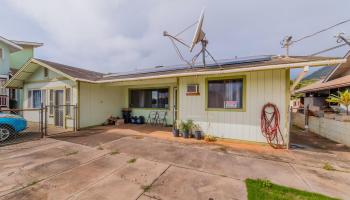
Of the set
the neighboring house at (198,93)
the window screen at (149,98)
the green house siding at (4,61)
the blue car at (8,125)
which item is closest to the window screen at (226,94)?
the neighboring house at (198,93)

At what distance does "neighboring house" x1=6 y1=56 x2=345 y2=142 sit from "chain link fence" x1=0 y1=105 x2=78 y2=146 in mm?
120

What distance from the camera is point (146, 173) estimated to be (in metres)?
3.26

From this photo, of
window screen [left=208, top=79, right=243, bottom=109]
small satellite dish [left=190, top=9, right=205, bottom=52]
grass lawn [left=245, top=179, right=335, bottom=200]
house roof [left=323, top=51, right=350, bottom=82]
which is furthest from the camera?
house roof [left=323, top=51, right=350, bottom=82]

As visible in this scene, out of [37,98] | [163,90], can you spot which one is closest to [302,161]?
[163,90]

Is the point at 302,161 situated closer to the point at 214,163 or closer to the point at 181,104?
the point at 214,163

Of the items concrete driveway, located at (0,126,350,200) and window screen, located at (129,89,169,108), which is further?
window screen, located at (129,89,169,108)

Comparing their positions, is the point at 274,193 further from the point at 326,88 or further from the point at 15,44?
the point at 15,44

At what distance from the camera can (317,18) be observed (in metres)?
7.82

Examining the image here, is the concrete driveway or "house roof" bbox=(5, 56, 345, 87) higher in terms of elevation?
"house roof" bbox=(5, 56, 345, 87)

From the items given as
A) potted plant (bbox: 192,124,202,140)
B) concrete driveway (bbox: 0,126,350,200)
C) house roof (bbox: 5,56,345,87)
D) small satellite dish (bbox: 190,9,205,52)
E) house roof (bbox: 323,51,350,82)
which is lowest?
concrete driveway (bbox: 0,126,350,200)

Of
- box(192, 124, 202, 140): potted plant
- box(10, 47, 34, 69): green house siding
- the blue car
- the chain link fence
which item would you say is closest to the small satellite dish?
box(192, 124, 202, 140): potted plant

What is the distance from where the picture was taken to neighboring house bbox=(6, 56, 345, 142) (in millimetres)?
5215

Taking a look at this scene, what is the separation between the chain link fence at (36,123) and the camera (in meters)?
5.63

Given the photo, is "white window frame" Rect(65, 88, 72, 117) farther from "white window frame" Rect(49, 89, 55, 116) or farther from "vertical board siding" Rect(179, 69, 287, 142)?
"vertical board siding" Rect(179, 69, 287, 142)
